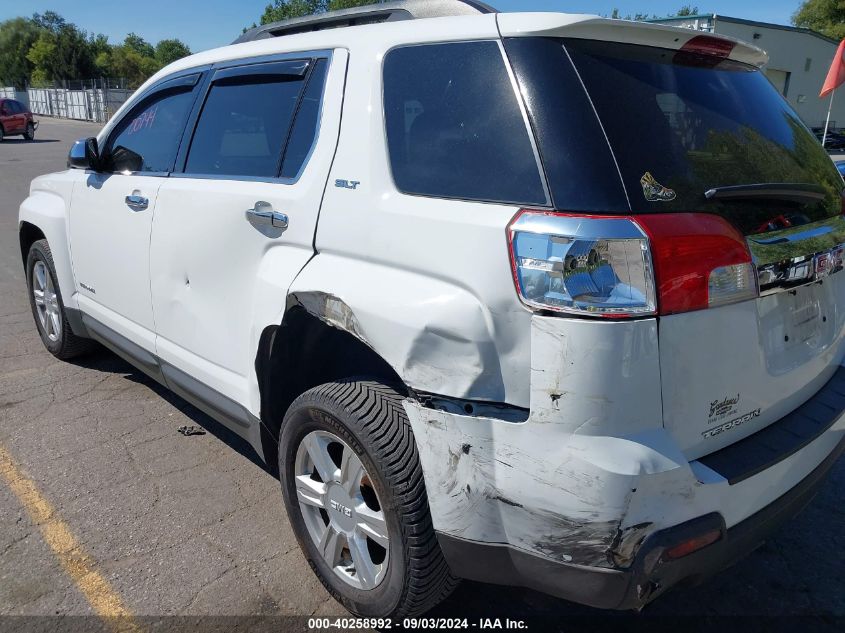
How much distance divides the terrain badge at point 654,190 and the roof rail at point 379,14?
0.89 meters

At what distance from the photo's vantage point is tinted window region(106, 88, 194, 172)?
338 cm

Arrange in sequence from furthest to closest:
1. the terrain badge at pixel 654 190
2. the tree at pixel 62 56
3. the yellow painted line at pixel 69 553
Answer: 1. the tree at pixel 62 56
2. the yellow painted line at pixel 69 553
3. the terrain badge at pixel 654 190

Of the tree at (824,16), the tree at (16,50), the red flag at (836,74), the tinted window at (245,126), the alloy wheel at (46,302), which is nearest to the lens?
the tinted window at (245,126)

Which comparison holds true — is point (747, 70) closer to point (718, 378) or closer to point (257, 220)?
point (718, 378)

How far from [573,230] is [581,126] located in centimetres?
30

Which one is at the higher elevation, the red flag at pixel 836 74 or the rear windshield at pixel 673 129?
the red flag at pixel 836 74

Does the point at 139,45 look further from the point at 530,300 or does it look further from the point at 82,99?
the point at 530,300

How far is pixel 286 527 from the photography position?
302cm

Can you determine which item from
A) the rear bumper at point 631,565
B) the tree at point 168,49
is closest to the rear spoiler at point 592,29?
the rear bumper at point 631,565

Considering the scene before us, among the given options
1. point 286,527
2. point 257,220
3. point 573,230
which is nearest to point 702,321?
point 573,230

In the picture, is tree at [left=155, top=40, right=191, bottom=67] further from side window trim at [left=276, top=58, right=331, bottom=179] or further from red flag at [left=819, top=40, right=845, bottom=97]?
side window trim at [left=276, top=58, right=331, bottom=179]

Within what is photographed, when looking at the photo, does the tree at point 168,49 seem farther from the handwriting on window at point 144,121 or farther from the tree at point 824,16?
the handwriting on window at point 144,121

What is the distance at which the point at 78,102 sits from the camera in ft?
156

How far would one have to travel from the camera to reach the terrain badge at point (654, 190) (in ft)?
5.87
